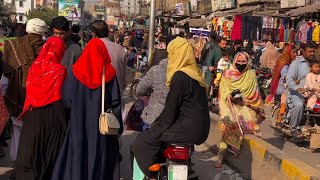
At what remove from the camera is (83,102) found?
4070mm

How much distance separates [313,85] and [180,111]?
370 centimetres

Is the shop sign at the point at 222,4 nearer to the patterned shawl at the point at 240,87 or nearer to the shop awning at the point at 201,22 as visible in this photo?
the shop awning at the point at 201,22

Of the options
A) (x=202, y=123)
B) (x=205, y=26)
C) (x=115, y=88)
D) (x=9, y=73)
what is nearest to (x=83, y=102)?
(x=115, y=88)

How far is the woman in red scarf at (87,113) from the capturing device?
4.01 m

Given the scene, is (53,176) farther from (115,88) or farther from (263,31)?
(263,31)

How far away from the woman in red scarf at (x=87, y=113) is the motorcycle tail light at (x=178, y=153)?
0.65 meters

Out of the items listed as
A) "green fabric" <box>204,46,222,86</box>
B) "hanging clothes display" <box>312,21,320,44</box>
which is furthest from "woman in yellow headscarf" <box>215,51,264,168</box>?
"hanging clothes display" <box>312,21,320,44</box>

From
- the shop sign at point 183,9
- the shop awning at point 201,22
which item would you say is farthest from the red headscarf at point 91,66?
the shop sign at point 183,9

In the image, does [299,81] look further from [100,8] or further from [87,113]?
[100,8]

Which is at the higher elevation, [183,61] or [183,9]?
[183,9]

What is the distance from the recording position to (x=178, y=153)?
3836 millimetres

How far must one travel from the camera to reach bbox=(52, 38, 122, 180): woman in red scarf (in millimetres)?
4008

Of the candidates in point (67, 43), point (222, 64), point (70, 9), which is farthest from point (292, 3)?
point (70, 9)

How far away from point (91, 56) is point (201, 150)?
143 inches
